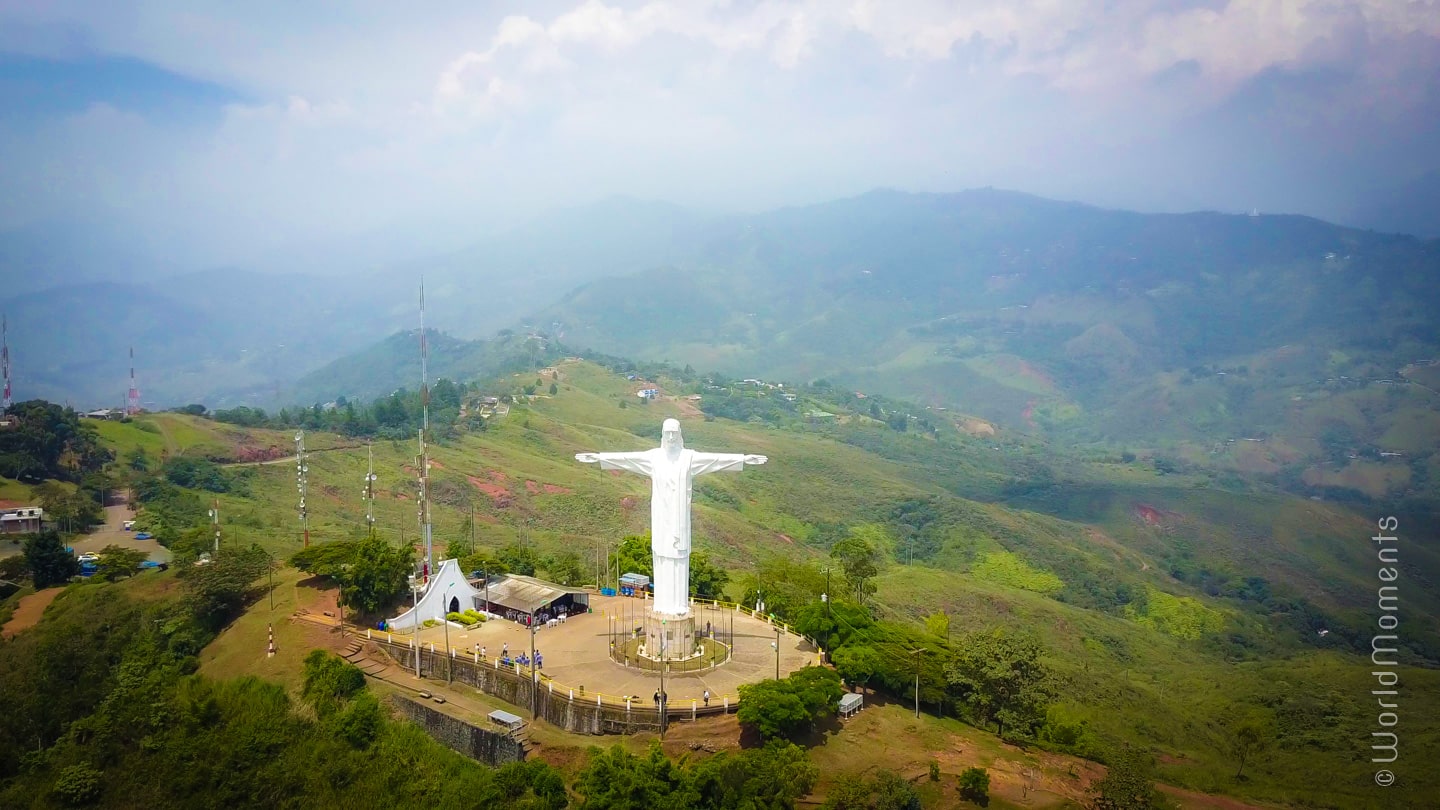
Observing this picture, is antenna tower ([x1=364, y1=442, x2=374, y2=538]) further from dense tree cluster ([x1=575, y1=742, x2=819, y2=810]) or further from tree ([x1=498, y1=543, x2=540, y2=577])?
dense tree cluster ([x1=575, y1=742, x2=819, y2=810])

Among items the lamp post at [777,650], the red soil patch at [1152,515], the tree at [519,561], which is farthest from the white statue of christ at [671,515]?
the red soil patch at [1152,515]

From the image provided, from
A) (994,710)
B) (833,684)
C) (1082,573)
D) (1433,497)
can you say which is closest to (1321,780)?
(994,710)

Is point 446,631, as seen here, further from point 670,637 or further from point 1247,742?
point 1247,742

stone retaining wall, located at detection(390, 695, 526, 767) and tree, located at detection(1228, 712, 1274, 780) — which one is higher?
stone retaining wall, located at detection(390, 695, 526, 767)

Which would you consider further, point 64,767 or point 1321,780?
point 1321,780

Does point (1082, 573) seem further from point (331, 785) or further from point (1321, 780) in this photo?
point (331, 785)

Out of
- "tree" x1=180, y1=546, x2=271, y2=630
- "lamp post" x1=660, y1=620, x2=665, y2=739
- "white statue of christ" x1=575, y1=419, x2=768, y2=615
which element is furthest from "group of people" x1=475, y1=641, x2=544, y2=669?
"tree" x1=180, y1=546, x2=271, y2=630
